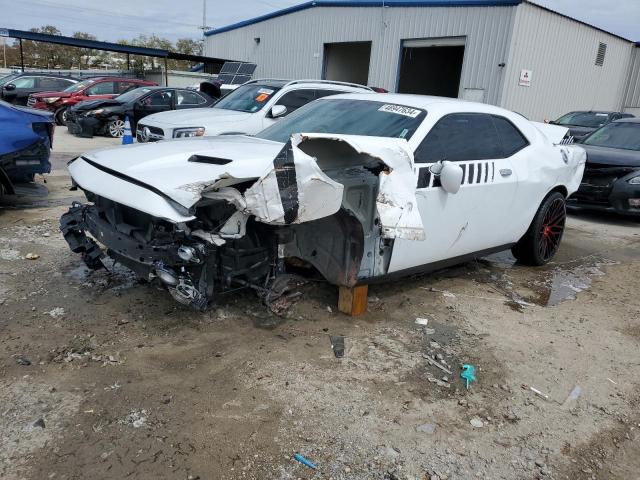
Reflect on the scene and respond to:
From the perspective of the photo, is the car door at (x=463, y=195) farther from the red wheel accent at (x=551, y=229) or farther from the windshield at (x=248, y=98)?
the windshield at (x=248, y=98)

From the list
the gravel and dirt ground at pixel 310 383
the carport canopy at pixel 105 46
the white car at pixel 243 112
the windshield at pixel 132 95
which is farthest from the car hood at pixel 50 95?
the gravel and dirt ground at pixel 310 383

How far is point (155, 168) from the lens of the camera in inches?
131

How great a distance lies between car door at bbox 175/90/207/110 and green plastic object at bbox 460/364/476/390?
12.5 metres

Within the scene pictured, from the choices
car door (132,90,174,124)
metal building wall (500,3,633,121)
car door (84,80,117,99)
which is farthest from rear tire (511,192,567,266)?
car door (84,80,117,99)

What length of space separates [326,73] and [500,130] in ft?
A: 61.8

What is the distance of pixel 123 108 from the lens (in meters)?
14.6

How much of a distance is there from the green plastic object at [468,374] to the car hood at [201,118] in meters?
5.73

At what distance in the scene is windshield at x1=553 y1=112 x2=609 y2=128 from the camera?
1566 cm

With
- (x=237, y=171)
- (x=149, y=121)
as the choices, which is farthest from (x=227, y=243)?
(x=149, y=121)

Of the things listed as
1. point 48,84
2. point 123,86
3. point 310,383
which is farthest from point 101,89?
point 310,383

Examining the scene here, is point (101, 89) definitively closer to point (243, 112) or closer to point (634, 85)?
point (243, 112)

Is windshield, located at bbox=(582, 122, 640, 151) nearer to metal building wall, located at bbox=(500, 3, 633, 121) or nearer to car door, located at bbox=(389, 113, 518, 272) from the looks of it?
car door, located at bbox=(389, 113, 518, 272)

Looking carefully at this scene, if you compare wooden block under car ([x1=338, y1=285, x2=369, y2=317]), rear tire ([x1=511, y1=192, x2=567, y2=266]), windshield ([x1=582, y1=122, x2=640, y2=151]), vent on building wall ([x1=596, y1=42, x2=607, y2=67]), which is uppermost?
vent on building wall ([x1=596, y1=42, x2=607, y2=67])

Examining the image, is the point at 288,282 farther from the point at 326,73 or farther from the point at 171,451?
the point at 326,73
